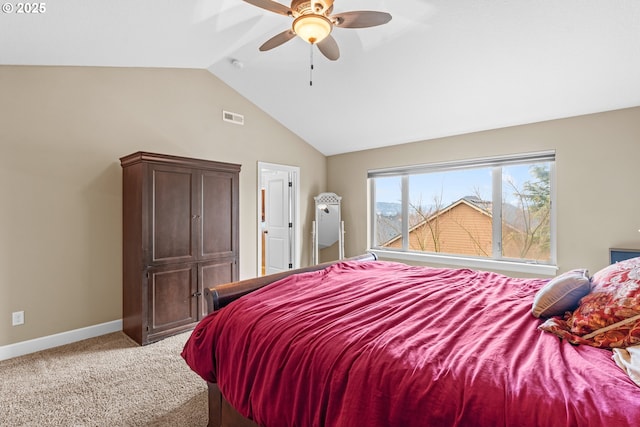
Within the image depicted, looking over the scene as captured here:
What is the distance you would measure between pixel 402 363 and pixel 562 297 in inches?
36.1

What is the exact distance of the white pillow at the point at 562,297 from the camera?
143 cm

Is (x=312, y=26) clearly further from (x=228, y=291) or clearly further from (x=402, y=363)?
(x=402, y=363)

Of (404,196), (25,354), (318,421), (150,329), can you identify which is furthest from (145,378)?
(404,196)

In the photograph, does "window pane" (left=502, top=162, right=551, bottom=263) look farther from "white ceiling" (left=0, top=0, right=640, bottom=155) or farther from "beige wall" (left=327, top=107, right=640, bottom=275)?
"white ceiling" (left=0, top=0, right=640, bottom=155)

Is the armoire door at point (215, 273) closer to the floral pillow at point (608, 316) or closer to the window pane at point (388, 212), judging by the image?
the window pane at point (388, 212)

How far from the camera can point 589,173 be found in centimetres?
334

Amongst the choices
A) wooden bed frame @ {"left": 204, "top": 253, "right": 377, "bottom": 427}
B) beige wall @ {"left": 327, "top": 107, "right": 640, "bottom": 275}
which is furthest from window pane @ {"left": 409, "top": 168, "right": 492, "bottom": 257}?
wooden bed frame @ {"left": 204, "top": 253, "right": 377, "bottom": 427}

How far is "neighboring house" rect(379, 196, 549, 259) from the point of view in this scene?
3934 mm

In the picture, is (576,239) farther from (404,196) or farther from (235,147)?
(235,147)

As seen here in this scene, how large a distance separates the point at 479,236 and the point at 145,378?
4092mm

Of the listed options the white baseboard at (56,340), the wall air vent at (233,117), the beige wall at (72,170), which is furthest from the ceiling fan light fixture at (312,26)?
the white baseboard at (56,340)

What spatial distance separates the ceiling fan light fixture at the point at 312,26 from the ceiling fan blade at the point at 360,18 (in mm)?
89

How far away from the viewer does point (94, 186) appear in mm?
3225

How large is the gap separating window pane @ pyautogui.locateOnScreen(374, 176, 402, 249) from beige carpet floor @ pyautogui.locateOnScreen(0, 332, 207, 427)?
11.2 ft
